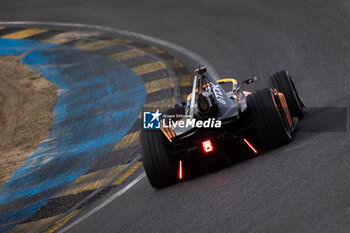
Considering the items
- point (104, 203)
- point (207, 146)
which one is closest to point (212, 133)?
point (207, 146)

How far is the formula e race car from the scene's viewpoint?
232 inches

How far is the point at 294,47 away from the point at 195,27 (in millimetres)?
3976

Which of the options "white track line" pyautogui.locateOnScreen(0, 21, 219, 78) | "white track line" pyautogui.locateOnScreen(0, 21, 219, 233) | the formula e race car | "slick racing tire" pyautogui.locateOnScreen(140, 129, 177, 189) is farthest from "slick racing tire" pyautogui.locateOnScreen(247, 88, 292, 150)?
"white track line" pyautogui.locateOnScreen(0, 21, 219, 78)

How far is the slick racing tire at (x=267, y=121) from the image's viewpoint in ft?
19.4

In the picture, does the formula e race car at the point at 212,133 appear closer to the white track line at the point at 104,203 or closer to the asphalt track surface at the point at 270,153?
the asphalt track surface at the point at 270,153

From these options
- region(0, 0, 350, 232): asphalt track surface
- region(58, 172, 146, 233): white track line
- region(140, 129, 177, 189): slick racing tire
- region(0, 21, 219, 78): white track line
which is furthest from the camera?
region(0, 21, 219, 78): white track line

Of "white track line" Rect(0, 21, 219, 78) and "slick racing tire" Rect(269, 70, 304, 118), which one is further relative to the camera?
"white track line" Rect(0, 21, 219, 78)

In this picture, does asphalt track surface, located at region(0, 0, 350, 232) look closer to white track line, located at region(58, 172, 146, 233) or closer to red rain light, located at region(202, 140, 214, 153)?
white track line, located at region(58, 172, 146, 233)

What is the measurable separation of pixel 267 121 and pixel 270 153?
1.27 feet

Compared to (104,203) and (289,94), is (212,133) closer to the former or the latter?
(289,94)

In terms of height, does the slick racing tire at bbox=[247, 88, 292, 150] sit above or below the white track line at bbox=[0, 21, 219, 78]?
below

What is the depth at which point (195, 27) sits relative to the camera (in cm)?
1362

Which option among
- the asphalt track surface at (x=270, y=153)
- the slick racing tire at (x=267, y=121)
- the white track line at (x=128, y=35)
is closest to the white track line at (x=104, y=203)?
the white track line at (x=128, y=35)

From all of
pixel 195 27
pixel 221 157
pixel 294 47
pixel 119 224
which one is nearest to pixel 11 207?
pixel 119 224
